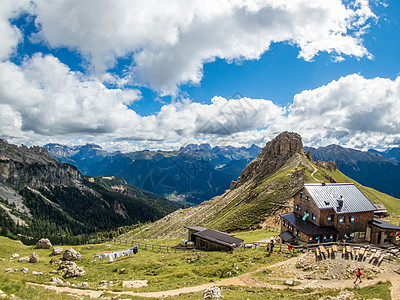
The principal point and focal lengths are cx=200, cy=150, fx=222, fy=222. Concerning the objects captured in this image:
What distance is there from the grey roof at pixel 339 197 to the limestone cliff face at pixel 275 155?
10246 centimetres

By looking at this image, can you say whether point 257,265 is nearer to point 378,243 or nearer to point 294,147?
point 378,243

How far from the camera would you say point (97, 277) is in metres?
35.8

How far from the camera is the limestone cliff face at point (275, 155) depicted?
523ft

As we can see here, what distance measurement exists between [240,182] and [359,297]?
154533mm

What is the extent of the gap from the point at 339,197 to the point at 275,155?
124628 mm

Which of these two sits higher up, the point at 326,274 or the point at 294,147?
the point at 294,147

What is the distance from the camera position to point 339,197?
51188 millimetres

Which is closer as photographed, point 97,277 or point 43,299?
point 43,299

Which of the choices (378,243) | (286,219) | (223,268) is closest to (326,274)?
(223,268)

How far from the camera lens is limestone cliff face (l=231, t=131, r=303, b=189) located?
523ft

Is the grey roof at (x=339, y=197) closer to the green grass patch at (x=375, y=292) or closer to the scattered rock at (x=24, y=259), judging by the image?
the green grass patch at (x=375, y=292)

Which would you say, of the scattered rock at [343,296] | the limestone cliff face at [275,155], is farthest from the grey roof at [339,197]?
the limestone cliff face at [275,155]

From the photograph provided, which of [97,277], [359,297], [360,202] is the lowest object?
[97,277]

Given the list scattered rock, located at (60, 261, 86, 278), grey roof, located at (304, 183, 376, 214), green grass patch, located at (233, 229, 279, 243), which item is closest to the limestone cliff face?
green grass patch, located at (233, 229, 279, 243)
